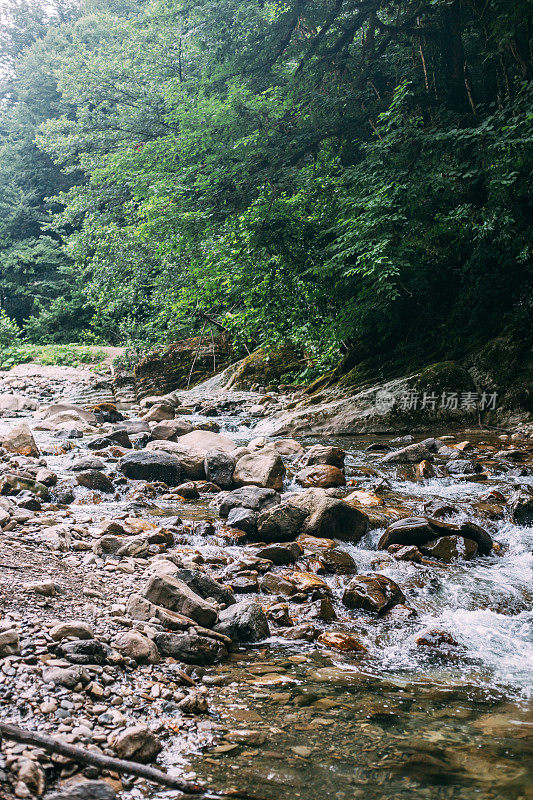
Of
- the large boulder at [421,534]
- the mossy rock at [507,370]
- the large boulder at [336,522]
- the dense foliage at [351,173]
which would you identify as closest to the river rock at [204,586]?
the large boulder at [336,522]

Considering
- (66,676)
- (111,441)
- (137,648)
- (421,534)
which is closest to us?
(66,676)

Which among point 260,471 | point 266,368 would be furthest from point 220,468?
point 266,368

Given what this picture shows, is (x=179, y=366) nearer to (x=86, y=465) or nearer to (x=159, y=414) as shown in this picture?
(x=159, y=414)

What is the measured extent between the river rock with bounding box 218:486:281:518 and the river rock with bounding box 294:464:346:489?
115 centimetres

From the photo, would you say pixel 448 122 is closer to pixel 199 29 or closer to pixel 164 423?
pixel 199 29

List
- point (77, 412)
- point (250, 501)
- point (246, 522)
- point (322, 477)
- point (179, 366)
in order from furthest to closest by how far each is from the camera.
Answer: point (179, 366)
point (77, 412)
point (322, 477)
point (250, 501)
point (246, 522)

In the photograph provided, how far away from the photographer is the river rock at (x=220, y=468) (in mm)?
6164

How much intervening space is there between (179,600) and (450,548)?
222 cm

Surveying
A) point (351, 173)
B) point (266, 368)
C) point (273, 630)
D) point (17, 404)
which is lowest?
point (17, 404)

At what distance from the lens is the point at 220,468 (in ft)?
20.4

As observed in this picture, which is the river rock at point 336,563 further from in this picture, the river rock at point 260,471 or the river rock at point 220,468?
the river rock at point 220,468

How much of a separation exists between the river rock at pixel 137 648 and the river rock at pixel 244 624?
505 mm

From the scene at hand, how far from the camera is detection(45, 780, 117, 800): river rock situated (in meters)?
1.42

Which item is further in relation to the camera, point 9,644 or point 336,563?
point 336,563
